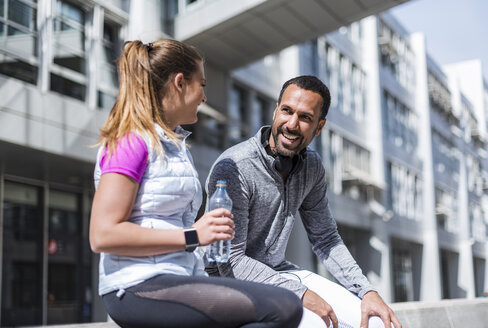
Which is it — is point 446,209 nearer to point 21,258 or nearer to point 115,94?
point 115,94

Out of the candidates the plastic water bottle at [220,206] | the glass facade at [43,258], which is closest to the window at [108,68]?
the glass facade at [43,258]

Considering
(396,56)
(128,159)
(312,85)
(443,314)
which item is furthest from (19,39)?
(396,56)

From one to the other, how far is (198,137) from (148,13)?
346 cm

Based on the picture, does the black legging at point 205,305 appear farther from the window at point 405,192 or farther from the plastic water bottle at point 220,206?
the window at point 405,192

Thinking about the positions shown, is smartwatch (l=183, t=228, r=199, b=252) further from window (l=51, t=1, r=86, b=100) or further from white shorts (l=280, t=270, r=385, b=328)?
window (l=51, t=1, r=86, b=100)

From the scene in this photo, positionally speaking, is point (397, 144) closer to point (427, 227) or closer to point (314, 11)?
point (427, 227)

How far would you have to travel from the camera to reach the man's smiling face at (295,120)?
10.1ft

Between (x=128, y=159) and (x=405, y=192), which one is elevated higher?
(x=405, y=192)

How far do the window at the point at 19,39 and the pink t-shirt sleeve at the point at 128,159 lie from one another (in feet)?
30.3

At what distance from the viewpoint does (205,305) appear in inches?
76.4

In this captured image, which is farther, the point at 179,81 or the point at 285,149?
the point at 285,149

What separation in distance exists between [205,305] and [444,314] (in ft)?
13.3

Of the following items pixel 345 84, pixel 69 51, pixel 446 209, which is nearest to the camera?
pixel 69 51

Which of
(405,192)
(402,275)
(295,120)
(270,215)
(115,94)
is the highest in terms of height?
(115,94)
